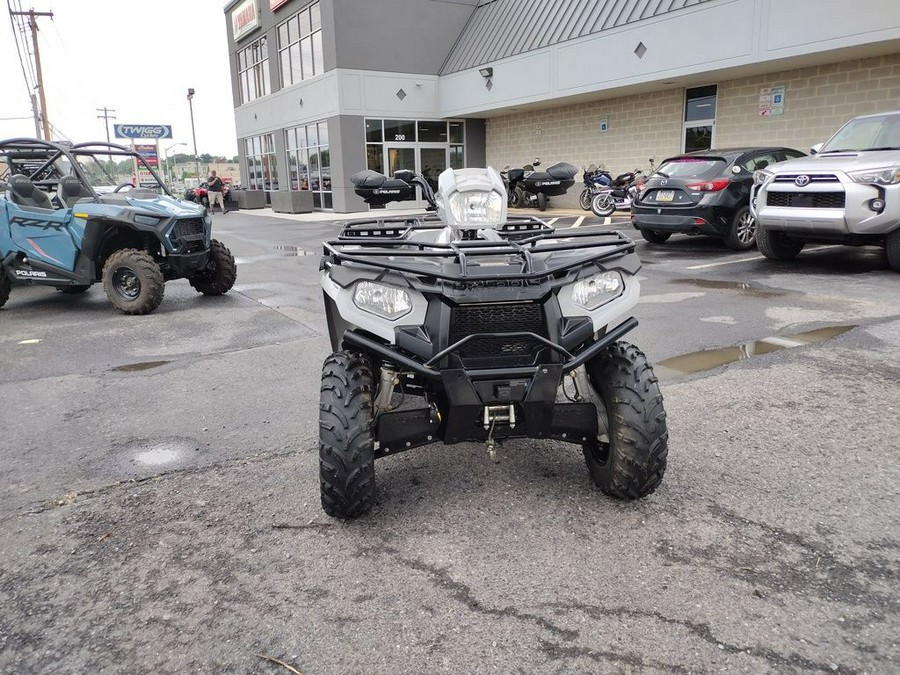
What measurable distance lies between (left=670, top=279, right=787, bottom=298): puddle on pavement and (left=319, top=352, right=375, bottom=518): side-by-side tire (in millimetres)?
6264

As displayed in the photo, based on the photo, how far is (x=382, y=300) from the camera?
2.93 m

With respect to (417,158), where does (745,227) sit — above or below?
below

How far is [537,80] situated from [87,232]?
628 inches

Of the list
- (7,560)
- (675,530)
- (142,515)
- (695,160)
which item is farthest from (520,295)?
(695,160)

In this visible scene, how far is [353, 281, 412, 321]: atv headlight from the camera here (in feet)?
9.46

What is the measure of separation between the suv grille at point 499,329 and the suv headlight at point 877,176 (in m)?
7.24

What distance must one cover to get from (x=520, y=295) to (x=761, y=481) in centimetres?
167

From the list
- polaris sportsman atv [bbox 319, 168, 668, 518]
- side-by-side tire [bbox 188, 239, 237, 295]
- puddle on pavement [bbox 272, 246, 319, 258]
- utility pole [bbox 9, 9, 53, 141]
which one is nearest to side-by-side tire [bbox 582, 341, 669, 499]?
polaris sportsman atv [bbox 319, 168, 668, 518]

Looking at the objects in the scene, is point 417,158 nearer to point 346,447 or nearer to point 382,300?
point 382,300

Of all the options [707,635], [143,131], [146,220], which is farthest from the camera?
[143,131]

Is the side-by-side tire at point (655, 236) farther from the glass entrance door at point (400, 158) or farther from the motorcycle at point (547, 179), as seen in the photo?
the glass entrance door at point (400, 158)

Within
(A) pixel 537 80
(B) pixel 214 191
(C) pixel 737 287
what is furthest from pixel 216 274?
(B) pixel 214 191

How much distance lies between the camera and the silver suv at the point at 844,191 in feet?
26.5

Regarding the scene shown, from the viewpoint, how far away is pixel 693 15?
15773mm
